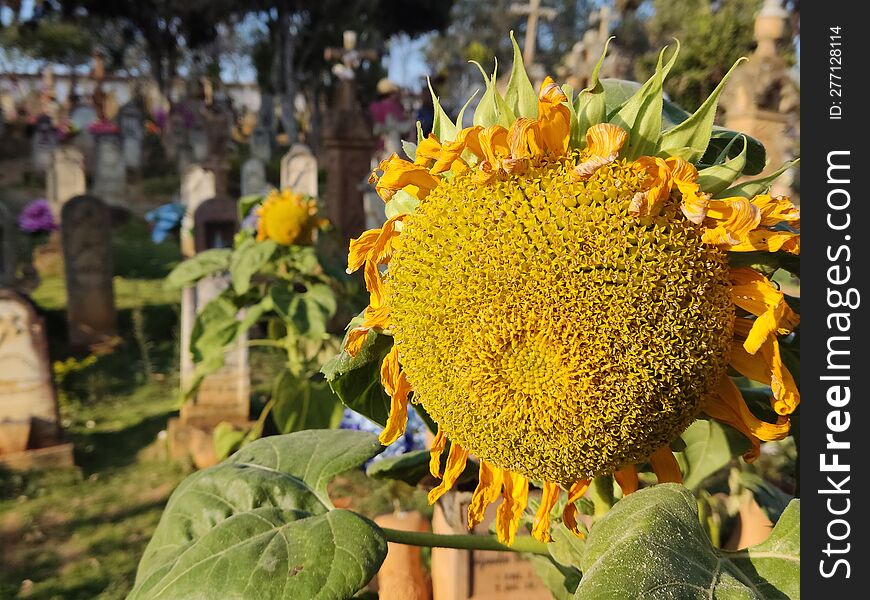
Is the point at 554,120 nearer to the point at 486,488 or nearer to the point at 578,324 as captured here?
the point at 578,324

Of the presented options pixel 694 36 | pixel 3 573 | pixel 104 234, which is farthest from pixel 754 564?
pixel 694 36

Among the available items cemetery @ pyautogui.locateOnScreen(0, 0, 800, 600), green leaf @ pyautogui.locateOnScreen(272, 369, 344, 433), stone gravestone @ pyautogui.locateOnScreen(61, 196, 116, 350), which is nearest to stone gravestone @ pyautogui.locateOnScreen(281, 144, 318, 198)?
stone gravestone @ pyautogui.locateOnScreen(61, 196, 116, 350)

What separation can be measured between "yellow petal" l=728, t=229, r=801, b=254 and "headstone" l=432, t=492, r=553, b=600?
1048 millimetres

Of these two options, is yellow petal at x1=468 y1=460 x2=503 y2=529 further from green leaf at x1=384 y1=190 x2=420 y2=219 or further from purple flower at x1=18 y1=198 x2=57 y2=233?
purple flower at x1=18 y1=198 x2=57 y2=233

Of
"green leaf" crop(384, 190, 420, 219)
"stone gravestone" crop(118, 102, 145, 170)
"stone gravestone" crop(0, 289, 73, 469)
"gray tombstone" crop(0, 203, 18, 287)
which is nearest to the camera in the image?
"green leaf" crop(384, 190, 420, 219)

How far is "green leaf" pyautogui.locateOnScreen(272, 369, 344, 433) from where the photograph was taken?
4.10m

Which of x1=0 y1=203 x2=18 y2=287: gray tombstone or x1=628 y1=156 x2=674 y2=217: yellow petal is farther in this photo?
x1=0 y1=203 x2=18 y2=287: gray tombstone

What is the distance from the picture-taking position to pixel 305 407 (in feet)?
13.6

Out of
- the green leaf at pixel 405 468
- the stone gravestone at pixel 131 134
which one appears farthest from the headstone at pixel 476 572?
the stone gravestone at pixel 131 134

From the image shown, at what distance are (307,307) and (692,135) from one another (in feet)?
11.1

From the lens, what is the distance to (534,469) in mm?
977

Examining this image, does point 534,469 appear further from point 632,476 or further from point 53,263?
point 53,263

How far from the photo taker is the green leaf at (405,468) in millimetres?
1588

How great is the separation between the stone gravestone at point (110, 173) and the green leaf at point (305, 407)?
14199mm
